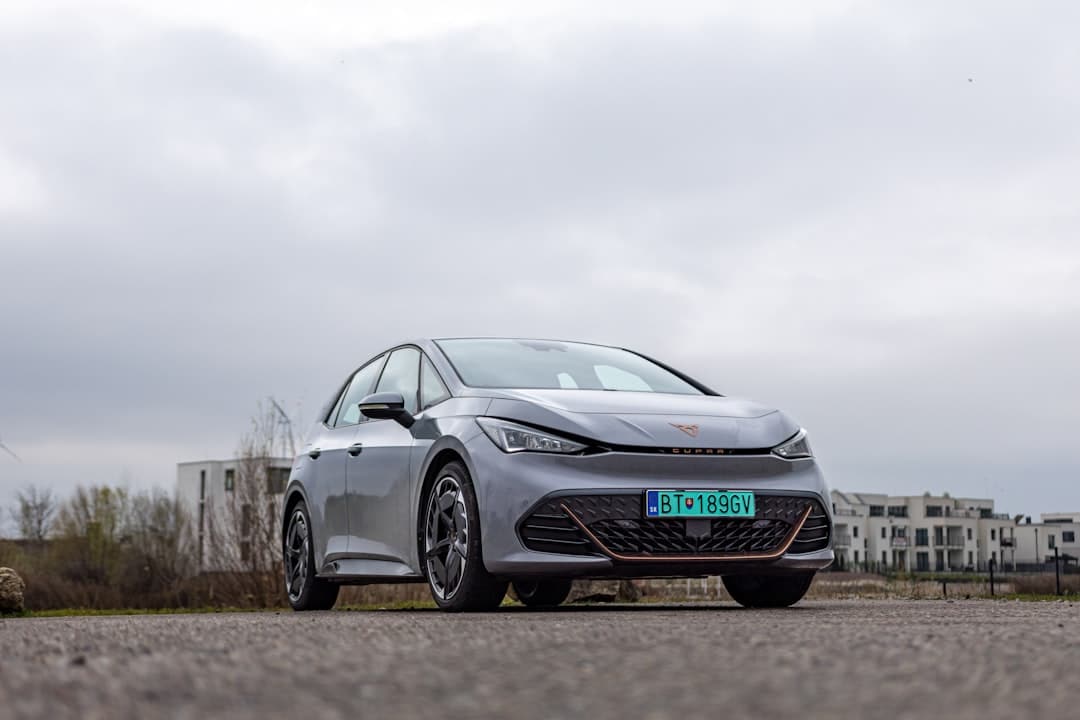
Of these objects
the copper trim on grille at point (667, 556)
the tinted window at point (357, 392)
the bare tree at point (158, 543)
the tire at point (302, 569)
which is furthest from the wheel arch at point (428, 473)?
the bare tree at point (158, 543)

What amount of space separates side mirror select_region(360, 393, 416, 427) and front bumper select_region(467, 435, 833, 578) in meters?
0.94

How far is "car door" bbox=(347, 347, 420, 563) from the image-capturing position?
8177 millimetres

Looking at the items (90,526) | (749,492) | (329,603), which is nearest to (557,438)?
Result: (749,492)

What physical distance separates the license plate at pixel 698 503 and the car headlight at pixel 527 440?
46 cm

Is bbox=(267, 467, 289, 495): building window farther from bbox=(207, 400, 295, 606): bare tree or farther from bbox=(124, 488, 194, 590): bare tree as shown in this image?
bbox=(124, 488, 194, 590): bare tree

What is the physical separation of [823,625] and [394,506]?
3.44m

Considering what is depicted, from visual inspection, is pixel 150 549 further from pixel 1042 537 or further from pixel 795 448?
pixel 1042 537

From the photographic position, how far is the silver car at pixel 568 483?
7094mm

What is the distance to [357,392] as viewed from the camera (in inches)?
382

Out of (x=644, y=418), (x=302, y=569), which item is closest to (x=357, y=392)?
(x=302, y=569)

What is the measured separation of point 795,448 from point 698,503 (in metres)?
0.79

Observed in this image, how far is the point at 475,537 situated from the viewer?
284 inches

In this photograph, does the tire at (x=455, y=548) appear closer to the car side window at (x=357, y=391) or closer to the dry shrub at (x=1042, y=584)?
the car side window at (x=357, y=391)


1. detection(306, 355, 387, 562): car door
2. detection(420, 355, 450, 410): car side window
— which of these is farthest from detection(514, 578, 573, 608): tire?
detection(420, 355, 450, 410): car side window
